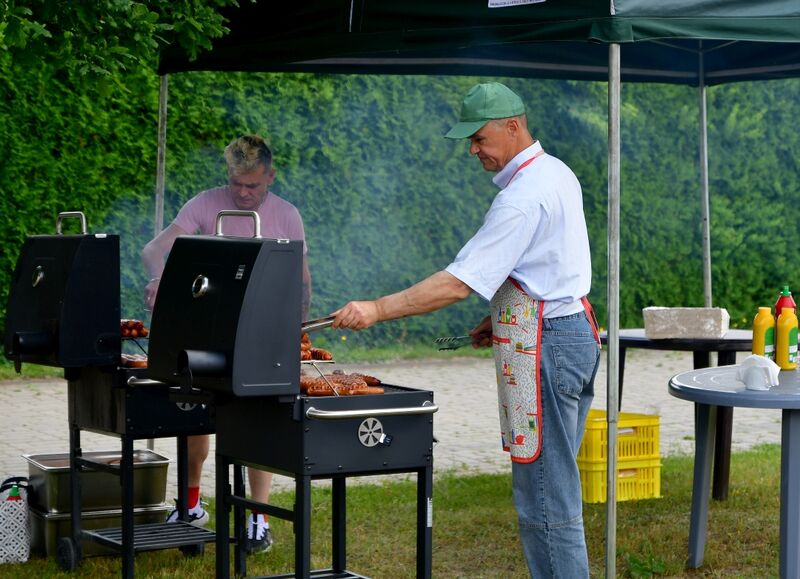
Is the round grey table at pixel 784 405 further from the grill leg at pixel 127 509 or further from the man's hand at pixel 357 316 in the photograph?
the grill leg at pixel 127 509

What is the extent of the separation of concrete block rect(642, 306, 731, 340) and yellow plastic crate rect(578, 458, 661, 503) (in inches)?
30.2

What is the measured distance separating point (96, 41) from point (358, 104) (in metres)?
6.05

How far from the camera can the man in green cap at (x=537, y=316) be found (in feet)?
12.7

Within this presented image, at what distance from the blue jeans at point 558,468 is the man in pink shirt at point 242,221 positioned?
1.68 m

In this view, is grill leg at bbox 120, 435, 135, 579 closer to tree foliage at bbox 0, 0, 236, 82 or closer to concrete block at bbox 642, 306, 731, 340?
tree foliage at bbox 0, 0, 236, 82

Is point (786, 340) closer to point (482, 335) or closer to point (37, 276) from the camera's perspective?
point (482, 335)

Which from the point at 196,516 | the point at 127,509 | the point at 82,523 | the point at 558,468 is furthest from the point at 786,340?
the point at 82,523

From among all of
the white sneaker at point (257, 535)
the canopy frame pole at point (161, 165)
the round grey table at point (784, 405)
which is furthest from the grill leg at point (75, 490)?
the round grey table at point (784, 405)

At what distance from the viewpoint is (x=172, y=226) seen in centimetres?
564

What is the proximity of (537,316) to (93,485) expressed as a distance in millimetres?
2369

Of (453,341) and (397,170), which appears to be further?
(397,170)

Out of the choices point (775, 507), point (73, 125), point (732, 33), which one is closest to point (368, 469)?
point (732, 33)

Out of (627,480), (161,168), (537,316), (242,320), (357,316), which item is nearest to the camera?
(242,320)

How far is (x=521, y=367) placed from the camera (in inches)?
155
